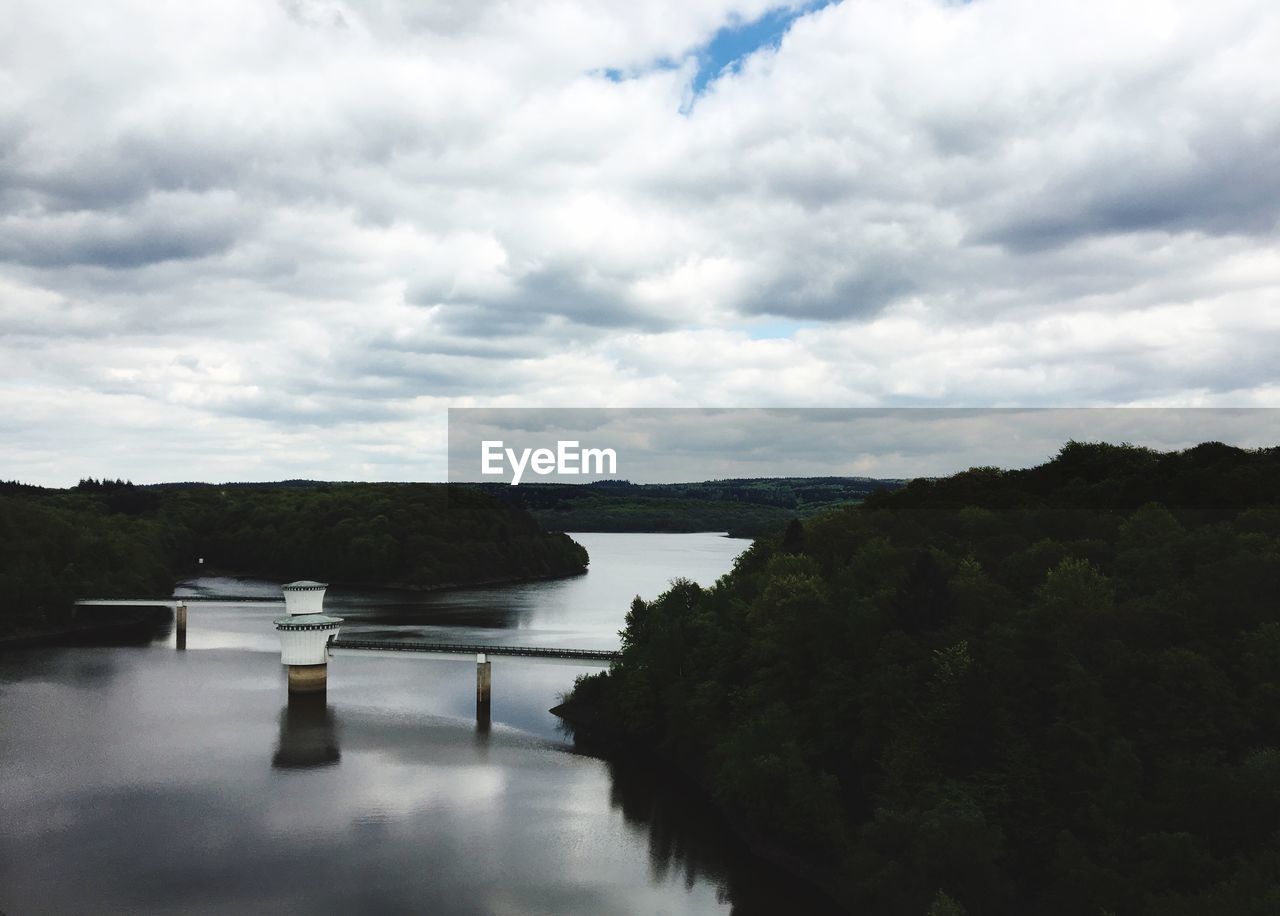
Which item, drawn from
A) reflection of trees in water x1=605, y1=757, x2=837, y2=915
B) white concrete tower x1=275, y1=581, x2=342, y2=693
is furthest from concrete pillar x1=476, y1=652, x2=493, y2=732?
reflection of trees in water x1=605, y1=757, x2=837, y2=915

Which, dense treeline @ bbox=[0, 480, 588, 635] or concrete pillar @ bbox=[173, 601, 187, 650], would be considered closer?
concrete pillar @ bbox=[173, 601, 187, 650]

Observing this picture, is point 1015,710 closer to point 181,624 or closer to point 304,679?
point 304,679

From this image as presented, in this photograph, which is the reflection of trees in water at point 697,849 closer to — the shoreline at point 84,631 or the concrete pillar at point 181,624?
the concrete pillar at point 181,624

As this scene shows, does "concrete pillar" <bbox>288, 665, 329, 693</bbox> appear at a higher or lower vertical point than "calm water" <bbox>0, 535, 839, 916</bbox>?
higher

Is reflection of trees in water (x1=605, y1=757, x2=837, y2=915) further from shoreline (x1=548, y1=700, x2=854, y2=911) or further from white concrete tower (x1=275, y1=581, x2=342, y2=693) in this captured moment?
white concrete tower (x1=275, y1=581, x2=342, y2=693)

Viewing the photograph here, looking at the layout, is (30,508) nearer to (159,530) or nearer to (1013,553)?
(159,530)

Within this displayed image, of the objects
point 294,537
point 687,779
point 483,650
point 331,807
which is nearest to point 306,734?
point 483,650


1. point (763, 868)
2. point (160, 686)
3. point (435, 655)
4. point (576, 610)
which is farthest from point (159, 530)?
point (763, 868)
